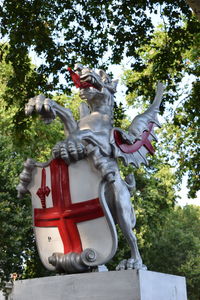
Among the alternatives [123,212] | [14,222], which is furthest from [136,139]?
[14,222]

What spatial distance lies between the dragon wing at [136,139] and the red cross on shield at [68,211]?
52 cm

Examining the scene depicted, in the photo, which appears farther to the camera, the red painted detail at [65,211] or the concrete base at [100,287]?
the red painted detail at [65,211]

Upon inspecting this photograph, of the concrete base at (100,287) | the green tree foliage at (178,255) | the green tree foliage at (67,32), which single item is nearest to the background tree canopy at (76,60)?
the green tree foliage at (67,32)

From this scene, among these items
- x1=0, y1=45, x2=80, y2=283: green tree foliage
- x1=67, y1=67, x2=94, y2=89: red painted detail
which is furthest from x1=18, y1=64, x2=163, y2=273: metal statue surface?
x1=0, y1=45, x2=80, y2=283: green tree foliage

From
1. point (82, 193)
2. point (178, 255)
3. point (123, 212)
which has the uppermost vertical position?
point (178, 255)

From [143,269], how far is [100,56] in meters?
6.77

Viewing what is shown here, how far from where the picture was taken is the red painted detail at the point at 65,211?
5797 millimetres

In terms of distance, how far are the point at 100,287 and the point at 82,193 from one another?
1019 millimetres

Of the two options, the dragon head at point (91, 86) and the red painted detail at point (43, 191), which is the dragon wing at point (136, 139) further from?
the red painted detail at point (43, 191)

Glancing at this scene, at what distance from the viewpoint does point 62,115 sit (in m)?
6.16

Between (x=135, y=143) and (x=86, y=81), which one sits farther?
(x=135, y=143)

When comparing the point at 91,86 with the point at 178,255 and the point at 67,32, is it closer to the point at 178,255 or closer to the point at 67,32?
the point at 67,32

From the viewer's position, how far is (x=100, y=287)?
5.37 meters

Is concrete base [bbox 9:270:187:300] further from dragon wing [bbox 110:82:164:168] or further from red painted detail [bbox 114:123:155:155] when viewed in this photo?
red painted detail [bbox 114:123:155:155]
